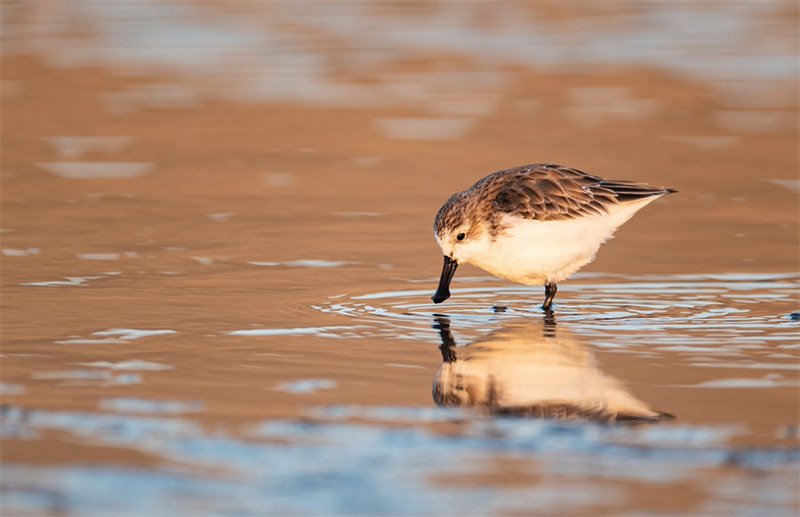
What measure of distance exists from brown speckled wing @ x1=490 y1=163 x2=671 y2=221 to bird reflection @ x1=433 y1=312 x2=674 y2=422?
803 millimetres

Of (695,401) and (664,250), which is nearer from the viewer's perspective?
(695,401)

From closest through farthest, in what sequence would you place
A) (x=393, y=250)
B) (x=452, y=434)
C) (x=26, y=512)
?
1. (x=26, y=512)
2. (x=452, y=434)
3. (x=393, y=250)

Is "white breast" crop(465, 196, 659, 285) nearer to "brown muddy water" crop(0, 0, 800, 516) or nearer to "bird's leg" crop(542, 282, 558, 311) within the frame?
"bird's leg" crop(542, 282, 558, 311)

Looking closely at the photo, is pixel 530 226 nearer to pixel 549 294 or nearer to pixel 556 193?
pixel 556 193

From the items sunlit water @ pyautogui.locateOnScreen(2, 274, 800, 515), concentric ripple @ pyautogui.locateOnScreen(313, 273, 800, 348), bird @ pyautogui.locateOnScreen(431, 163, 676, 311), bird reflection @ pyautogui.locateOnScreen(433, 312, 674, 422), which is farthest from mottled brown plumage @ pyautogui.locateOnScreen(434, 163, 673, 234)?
sunlit water @ pyautogui.locateOnScreen(2, 274, 800, 515)

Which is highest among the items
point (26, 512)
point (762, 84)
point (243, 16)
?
point (243, 16)

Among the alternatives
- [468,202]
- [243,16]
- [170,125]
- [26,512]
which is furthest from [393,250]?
[243,16]

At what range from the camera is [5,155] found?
48.3 feet

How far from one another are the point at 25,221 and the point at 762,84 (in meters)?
11.8

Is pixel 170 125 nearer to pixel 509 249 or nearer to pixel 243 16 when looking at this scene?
pixel 509 249

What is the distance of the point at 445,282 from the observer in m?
8.48

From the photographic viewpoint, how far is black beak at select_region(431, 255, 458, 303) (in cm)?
842

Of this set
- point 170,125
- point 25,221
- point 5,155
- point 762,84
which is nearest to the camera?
point 25,221

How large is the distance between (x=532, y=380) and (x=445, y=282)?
1.85 meters
